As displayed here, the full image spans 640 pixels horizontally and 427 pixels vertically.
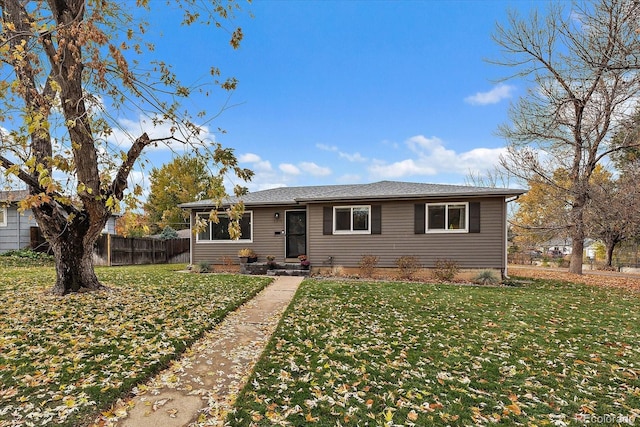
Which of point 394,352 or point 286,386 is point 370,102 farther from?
point 286,386

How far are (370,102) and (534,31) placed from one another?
7.43 meters

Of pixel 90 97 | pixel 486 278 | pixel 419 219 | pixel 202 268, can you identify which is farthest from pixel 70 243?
pixel 486 278

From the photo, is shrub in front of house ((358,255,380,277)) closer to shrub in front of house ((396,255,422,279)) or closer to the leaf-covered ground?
shrub in front of house ((396,255,422,279))

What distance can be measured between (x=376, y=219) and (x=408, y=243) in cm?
135

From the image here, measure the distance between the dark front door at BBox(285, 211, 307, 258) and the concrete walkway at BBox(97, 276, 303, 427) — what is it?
6815 millimetres

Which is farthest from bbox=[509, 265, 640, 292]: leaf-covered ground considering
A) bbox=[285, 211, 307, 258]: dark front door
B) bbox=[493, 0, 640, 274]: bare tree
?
bbox=[285, 211, 307, 258]: dark front door

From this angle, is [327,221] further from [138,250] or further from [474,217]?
[138,250]

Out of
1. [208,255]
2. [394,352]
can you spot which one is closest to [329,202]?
[208,255]

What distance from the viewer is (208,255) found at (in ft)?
42.0

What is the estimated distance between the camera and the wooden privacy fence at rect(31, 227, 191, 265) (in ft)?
47.9

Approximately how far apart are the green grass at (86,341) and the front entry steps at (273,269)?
361 centimetres

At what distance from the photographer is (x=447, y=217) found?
10.9 meters

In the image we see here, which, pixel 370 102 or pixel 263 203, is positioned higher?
pixel 370 102

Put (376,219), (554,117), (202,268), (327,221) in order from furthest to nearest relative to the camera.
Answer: (554,117)
(202,268)
(327,221)
(376,219)
